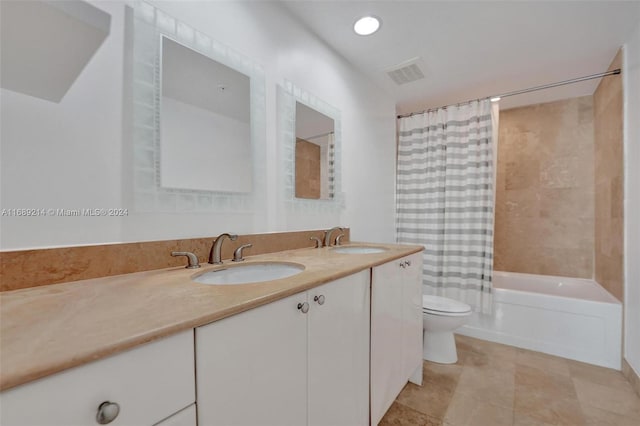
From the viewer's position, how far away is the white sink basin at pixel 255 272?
114 centimetres

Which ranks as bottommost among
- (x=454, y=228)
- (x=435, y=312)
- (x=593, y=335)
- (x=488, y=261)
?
(x=593, y=335)

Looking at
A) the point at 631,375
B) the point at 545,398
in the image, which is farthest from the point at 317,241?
the point at 631,375

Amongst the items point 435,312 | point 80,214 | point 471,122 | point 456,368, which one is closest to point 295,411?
point 80,214

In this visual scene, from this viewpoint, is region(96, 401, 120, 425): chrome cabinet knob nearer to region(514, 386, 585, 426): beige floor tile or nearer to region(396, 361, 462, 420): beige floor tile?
region(396, 361, 462, 420): beige floor tile

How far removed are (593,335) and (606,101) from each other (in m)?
1.92

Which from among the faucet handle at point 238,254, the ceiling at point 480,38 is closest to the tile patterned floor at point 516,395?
the faucet handle at point 238,254

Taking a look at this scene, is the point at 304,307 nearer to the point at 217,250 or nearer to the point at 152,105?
the point at 217,250

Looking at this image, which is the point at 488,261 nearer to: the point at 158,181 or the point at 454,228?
the point at 454,228

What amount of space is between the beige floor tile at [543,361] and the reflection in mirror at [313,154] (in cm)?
192

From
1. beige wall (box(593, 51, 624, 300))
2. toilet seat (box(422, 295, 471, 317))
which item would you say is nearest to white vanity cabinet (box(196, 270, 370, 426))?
toilet seat (box(422, 295, 471, 317))

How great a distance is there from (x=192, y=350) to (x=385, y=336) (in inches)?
41.1

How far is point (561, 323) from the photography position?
2158mm

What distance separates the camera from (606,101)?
92.7 inches

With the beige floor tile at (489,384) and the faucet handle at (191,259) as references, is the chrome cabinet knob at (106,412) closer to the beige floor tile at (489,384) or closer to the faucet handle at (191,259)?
the faucet handle at (191,259)
